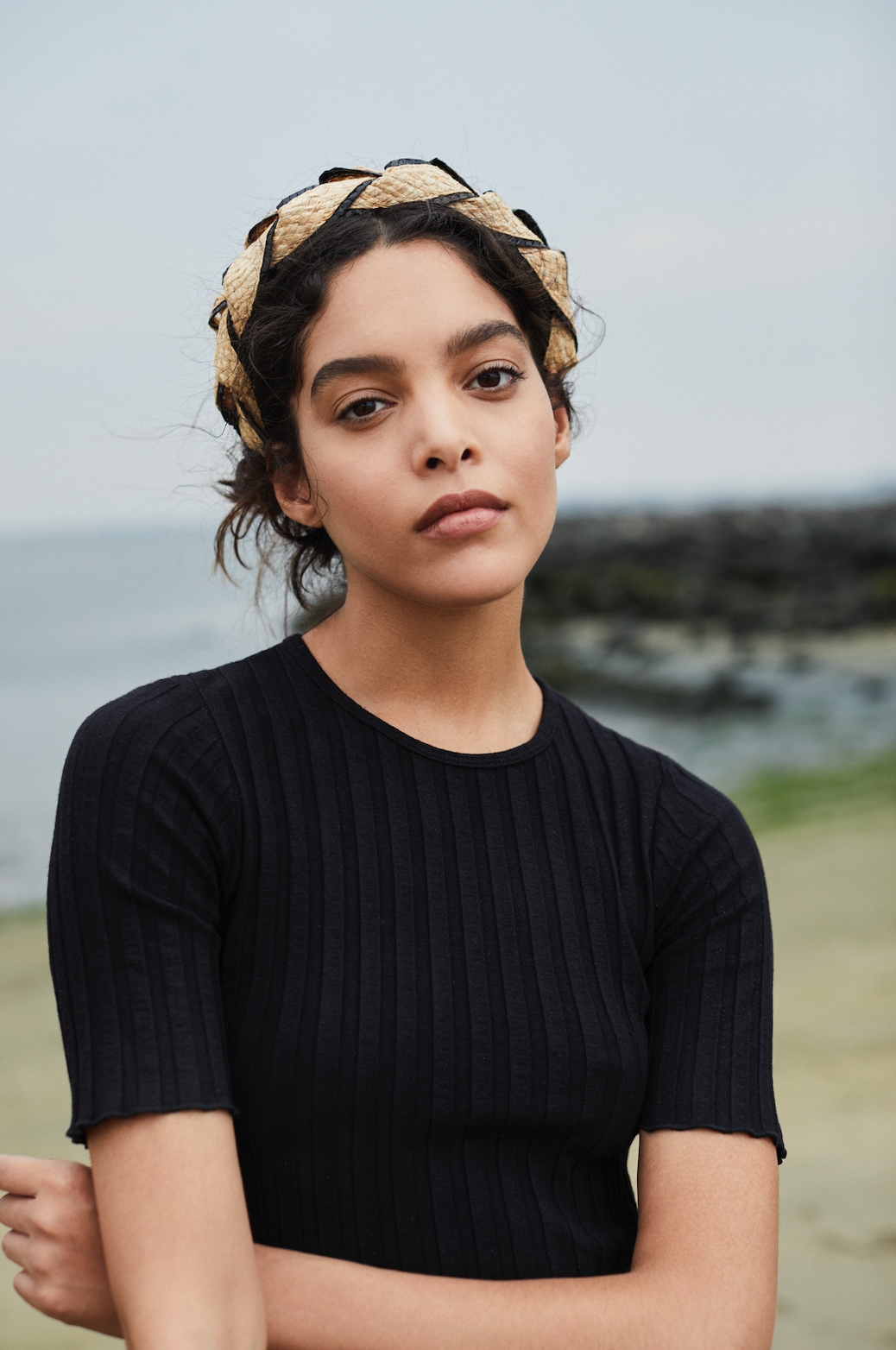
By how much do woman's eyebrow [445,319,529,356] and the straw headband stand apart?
0.12 metres

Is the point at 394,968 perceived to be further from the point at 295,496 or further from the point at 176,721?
the point at 295,496

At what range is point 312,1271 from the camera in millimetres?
1187

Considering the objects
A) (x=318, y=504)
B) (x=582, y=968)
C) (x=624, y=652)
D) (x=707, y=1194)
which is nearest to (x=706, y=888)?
(x=582, y=968)

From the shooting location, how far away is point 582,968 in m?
1.34

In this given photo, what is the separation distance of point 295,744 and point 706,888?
0.47 meters

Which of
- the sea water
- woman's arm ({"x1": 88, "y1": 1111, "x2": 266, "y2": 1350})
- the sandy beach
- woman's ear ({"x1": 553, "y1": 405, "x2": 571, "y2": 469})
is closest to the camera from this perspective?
woman's arm ({"x1": 88, "y1": 1111, "x2": 266, "y2": 1350})

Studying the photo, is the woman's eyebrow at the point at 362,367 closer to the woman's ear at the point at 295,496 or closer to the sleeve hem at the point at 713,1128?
the woman's ear at the point at 295,496

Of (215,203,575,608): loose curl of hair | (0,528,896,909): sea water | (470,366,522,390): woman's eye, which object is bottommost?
(470,366,522,390): woman's eye

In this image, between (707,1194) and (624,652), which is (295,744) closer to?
(707,1194)

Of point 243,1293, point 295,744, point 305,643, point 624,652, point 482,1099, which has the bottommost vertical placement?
point 243,1293

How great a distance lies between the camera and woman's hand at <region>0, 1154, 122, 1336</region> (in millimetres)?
1191

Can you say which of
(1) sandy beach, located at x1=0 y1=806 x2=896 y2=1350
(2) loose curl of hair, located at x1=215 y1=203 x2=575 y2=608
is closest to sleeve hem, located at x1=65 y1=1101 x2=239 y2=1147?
(2) loose curl of hair, located at x1=215 y1=203 x2=575 y2=608

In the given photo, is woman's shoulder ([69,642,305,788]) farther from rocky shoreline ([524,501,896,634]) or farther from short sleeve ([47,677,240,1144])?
rocky shoreline ([524,501,896,634])

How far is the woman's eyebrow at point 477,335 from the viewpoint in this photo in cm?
131
